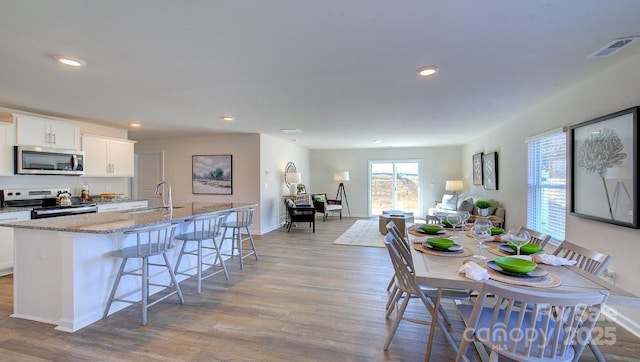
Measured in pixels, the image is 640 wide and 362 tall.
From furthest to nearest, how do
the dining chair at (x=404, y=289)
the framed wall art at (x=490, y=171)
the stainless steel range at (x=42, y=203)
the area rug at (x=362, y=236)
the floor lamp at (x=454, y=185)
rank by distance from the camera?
the floor lamp at (x=454, y=185) < the area rug at (x=362, y=236) < the framed wall art at (x=490, y=171) < the stainless steel range at (x=42, y=203) < the dining chair at (x=404, y=289)

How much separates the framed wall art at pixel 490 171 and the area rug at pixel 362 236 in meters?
2.40

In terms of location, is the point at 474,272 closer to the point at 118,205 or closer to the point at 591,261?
the point at 591,261

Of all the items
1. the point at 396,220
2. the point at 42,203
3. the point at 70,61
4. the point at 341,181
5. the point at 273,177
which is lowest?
the point at 396,220

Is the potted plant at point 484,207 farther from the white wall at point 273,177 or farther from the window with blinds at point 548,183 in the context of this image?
the white wall at point 273,177

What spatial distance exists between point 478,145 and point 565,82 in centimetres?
415

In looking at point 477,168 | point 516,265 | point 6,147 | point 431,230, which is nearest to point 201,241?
point 431,230

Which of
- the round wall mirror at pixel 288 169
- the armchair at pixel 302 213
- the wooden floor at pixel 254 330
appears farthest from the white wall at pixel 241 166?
the wooden floor at pixel 254 330

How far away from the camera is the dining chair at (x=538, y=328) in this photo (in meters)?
1.25

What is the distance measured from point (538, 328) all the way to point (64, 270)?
11.5ft

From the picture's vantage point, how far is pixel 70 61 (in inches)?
96.0

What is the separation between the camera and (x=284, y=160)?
7957mm

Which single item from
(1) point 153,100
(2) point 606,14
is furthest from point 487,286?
(1) point 153,100

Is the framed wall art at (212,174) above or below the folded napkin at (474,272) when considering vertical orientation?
above

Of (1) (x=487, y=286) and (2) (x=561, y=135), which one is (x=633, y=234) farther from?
(1) (x=487, y=286)
